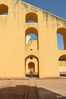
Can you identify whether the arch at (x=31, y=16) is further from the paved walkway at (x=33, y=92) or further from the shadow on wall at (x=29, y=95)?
the shadow on wall at (x=29, y=95)

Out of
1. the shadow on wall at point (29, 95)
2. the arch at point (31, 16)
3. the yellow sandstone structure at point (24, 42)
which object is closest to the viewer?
the shadow on wall at point (29, 95)

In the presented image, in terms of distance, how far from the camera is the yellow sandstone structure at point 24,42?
11617 millimetres

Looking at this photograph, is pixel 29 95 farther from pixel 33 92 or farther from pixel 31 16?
pixel 31 16

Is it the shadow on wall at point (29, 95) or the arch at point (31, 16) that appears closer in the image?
the shadow on wall at point (29, 95)

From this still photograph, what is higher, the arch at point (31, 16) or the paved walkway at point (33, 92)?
the arch at point (31, 16)

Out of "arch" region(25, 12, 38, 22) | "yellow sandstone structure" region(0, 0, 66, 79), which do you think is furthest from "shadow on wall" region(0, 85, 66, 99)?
"arch" region(25, 12, 38, 22)

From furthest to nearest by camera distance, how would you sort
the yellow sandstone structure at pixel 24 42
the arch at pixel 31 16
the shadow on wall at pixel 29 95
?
the arch at pixel 31 16 → the yellow sandstone structure at pixel 24 42 → the shadow on wall at pixel 29 95

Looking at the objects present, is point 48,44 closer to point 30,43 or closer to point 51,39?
point 51,39

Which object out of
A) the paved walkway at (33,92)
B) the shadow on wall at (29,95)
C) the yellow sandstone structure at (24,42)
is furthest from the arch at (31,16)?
the shadow on wall at (29,95)

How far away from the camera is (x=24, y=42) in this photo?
1209 centimetres

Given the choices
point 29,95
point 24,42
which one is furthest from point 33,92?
point 24,42

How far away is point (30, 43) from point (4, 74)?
1695 centimetres

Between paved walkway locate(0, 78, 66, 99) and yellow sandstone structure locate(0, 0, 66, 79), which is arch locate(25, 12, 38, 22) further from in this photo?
paved walkway locate(0, 78, 66, 99)

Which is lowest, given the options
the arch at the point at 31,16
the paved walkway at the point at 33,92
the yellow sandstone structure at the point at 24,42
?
the paved walkway at the point at 33,92
